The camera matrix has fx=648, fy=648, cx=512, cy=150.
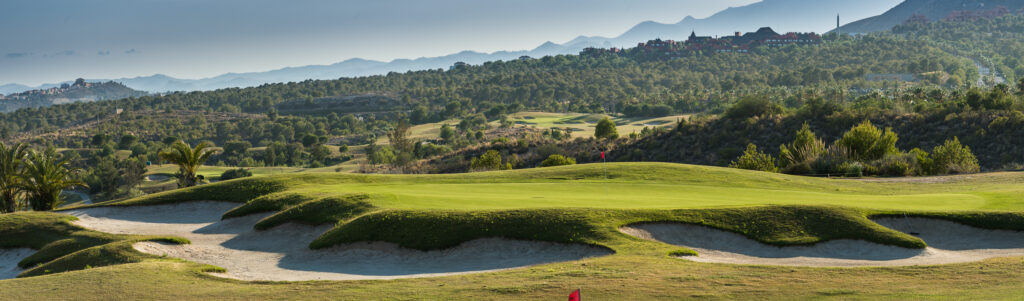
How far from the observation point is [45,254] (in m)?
17.6

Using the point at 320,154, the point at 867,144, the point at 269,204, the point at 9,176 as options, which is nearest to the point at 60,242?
the point at 269,204

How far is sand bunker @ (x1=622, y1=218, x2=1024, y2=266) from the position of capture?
1400 cm

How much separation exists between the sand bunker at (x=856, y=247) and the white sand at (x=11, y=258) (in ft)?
53.3

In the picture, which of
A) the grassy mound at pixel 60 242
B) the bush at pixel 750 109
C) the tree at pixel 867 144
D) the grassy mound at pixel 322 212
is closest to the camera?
the grassy mound at pixel 60 242

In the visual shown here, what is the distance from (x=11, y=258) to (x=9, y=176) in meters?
10.9

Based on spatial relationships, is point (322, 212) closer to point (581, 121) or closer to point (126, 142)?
point (581, 121)

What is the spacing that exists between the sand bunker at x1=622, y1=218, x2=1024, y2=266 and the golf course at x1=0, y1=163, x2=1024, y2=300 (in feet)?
0.15

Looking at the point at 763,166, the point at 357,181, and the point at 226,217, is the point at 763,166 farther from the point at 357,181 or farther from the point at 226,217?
the point at 226,217

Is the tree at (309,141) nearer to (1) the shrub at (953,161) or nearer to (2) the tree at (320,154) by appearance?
(2) the tree at (320,154)

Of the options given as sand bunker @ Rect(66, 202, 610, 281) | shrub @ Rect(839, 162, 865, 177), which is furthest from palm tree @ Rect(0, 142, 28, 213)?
shrub @ Rect(839, 162, 865, 177)

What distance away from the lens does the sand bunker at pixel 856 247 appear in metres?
14.0

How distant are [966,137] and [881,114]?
33.9 ft

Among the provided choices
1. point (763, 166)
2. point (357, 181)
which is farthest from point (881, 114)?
point (357, 181)

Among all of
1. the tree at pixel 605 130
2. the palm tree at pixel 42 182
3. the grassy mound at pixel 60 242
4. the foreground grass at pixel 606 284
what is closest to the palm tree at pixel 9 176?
the palm tree at pixel 42 182
